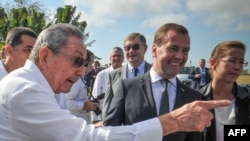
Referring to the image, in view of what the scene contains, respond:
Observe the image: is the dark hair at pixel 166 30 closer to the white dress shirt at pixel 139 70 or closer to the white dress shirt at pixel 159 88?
the white dress shirt at pixel 159 88

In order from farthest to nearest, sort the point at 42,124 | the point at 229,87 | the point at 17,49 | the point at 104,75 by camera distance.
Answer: the point at 104,75 < the point at 17,49 < the point at 229,87 < the point at 42,124

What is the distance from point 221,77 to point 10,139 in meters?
1.99

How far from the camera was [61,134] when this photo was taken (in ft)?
5.08

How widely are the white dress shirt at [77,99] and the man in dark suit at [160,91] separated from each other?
218 cm

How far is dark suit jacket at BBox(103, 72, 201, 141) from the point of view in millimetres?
2430

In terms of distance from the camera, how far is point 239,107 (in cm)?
276

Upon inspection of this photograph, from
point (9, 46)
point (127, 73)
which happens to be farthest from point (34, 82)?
point (127, 73)

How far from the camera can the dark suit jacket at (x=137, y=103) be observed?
2430 millimetres

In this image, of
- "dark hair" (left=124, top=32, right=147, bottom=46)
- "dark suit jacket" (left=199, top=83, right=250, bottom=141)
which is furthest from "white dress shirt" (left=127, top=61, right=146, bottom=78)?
"dark suit jacket" (left=199, top=83, right=250, bottom=141)

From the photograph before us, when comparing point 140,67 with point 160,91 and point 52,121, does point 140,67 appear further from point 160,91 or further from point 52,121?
point 52,121

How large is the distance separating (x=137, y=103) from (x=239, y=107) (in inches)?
37.8

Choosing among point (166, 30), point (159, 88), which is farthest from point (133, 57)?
point (159, 88)

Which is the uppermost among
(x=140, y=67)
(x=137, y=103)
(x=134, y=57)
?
(x=134, y=57)

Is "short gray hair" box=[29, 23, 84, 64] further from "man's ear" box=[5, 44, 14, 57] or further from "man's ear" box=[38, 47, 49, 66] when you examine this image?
"man's ear" box=[5, 44, 14, 57]
